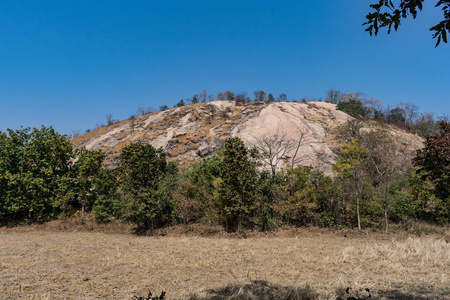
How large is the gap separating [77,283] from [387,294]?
8.80 m

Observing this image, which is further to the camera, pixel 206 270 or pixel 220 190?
pixel 220 190

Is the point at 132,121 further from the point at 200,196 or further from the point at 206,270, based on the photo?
the point at 206,270

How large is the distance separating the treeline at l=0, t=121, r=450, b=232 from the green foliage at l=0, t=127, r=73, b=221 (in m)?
0.08

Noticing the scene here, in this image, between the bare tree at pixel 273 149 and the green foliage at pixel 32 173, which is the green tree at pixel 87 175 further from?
the bare tree at pixel 273 149

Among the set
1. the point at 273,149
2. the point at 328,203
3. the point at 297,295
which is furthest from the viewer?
the point at 273,149

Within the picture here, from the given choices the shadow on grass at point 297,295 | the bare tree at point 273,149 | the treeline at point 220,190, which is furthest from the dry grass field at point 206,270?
the bare tree at point 273,149

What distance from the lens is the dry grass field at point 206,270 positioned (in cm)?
707

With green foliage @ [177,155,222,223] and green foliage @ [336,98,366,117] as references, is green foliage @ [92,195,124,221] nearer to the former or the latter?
green foliage @ [177,155,222,223]

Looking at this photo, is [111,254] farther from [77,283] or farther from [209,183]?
[209,183]

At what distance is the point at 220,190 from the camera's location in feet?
62.5

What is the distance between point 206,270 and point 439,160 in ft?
58.3

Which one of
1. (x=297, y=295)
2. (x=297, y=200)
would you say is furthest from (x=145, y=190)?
(x=297, y=295)

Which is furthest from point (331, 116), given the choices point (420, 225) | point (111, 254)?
point (111, 254)

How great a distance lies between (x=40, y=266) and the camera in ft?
34.4
